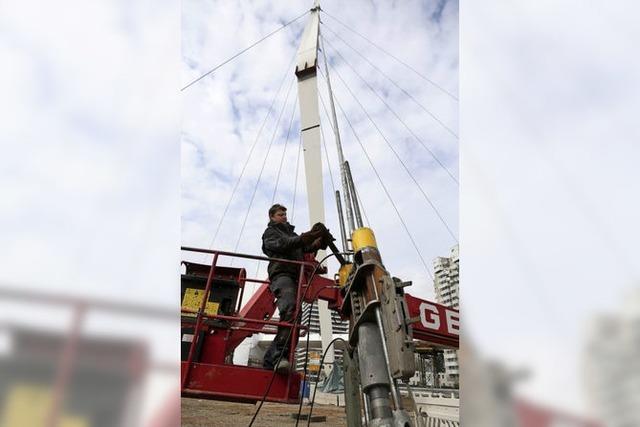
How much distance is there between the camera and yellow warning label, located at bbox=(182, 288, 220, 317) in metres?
5.18

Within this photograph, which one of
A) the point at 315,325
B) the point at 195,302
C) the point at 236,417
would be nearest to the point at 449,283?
the point at 195,302

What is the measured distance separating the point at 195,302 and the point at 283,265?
1.10 metres

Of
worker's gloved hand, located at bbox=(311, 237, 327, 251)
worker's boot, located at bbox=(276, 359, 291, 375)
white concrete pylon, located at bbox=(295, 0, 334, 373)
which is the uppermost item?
white concrete pylon, located at bbox=(295, 0, 334, 373)

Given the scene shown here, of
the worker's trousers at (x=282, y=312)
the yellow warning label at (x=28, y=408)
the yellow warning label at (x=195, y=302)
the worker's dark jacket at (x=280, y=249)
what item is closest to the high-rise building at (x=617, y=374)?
the yellow warning label at (x=28, y=408)

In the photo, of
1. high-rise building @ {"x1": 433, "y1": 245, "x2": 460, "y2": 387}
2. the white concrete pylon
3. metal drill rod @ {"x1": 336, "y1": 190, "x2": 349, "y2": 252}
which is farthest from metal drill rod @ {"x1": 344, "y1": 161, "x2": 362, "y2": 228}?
the white concrete pylon

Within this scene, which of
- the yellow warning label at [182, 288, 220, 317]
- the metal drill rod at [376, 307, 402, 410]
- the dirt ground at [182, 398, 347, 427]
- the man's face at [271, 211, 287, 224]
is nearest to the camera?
the metal drill rod at [376, 307, 402, 410]

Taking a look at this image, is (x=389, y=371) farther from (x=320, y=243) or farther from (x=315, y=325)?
(x=315, y=325)

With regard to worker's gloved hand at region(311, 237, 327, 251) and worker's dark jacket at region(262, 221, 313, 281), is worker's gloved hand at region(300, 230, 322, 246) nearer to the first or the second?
worker's gloved hand at region(311, 237, 327, 251)

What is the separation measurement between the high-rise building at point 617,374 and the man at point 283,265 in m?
3.91

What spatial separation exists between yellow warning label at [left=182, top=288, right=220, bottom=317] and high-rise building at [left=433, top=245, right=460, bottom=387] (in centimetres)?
259

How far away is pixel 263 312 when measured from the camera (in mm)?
6242

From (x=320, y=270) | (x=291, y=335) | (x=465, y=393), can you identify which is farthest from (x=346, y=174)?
(x=465, y=393)

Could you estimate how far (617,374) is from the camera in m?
0.73

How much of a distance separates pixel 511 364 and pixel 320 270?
14.2 feet
